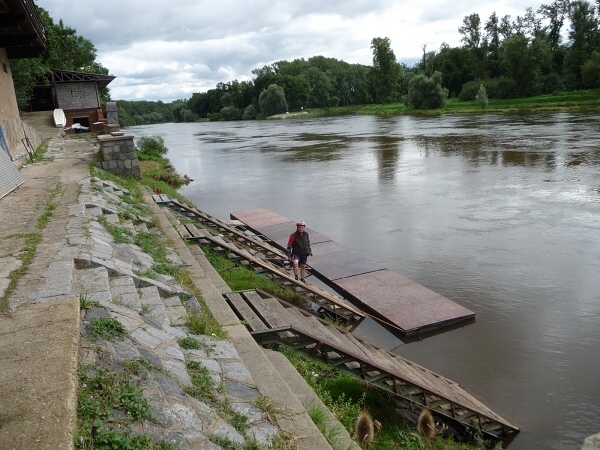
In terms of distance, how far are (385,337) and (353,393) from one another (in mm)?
2705

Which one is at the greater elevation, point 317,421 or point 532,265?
point 317,421

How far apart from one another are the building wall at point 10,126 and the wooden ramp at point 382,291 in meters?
7.87

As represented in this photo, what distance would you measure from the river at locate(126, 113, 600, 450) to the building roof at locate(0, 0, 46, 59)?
28.4ft

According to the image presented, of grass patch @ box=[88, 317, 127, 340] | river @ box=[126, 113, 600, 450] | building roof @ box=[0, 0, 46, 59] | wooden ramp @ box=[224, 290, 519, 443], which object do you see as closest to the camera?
grass patch @ box=[88, 317, 127, 340]

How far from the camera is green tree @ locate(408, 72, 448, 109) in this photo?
73.4m

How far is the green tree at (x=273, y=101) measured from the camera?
102m

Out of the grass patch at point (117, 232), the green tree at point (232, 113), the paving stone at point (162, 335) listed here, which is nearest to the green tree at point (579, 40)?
the green tree at point (232, 113)

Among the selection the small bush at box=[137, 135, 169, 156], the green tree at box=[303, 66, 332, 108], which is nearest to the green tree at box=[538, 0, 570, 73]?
the green tree at box=[303, 66, 332, 108]

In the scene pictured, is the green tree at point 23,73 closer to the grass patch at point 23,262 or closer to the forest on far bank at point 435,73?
the forest on far bank at point 435,73

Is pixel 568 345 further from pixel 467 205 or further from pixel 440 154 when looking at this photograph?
pixel 440 154

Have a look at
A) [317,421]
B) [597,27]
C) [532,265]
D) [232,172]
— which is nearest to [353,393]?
[317,421]

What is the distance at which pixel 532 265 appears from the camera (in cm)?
1240

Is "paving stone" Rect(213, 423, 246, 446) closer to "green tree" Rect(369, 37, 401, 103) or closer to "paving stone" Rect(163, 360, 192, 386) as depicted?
"paving stone" Rect(163, 360, 192, 386)

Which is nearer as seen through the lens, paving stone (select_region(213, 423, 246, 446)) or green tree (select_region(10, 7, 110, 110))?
paving stone (select_region(213, 423, 246, 446))
